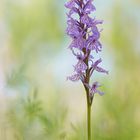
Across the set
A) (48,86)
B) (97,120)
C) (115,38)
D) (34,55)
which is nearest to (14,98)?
(97,120)

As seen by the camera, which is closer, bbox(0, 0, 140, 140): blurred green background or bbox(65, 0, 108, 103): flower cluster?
bbox(65, 0, 108, 103): flower cluster

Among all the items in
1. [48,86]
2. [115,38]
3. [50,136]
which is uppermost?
[115,38]

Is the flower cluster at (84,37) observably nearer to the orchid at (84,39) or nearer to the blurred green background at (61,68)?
the orchid at (84,39)

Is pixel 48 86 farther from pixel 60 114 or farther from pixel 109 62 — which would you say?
pixel 60 114

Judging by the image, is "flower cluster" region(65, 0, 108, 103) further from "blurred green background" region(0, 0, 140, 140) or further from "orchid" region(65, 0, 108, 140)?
"blurred green background" region(0, 0, 140, 140)

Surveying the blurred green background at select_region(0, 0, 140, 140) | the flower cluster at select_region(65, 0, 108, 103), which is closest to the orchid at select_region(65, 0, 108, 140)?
the flower cluster at select_region(65, 0, 108, 103)

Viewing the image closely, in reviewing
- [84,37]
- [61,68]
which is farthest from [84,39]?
[61,68]

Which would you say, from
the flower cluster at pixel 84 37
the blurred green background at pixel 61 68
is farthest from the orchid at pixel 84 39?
the blurred green background at pixel 61 68
